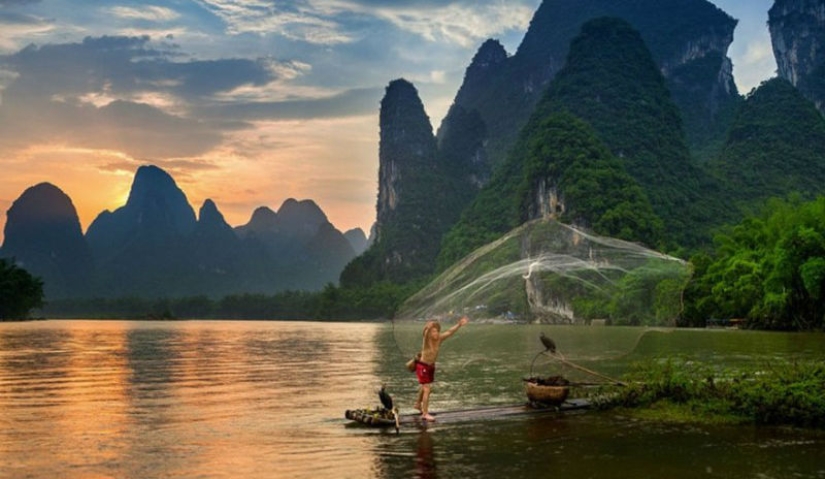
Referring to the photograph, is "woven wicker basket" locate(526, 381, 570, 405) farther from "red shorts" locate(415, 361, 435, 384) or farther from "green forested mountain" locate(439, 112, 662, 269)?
"green forested mountain" locate(439, 112, 662, 269)

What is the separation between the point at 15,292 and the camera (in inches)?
3947

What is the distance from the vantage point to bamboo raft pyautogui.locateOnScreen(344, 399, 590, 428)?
13.1m

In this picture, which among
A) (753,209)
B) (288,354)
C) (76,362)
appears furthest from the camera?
(753,209)

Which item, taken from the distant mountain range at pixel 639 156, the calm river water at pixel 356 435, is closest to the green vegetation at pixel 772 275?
the distant mountain range at pixel 639 156

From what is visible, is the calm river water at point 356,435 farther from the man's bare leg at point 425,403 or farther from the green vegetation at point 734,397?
the green vegetation at point 734,397

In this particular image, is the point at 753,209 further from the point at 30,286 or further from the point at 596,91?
the point at 30,286

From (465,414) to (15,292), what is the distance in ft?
331

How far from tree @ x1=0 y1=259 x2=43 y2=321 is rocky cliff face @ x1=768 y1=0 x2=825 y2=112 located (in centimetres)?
17191

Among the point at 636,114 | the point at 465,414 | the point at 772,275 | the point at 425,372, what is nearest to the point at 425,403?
the point at 425,372

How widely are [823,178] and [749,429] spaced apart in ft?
474

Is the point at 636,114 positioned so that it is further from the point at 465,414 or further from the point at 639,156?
the point at 465,414

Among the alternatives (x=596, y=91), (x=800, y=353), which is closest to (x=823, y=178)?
(x=596, y=91)

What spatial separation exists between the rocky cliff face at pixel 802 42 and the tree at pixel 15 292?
564 feet

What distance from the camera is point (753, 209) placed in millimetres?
126312
